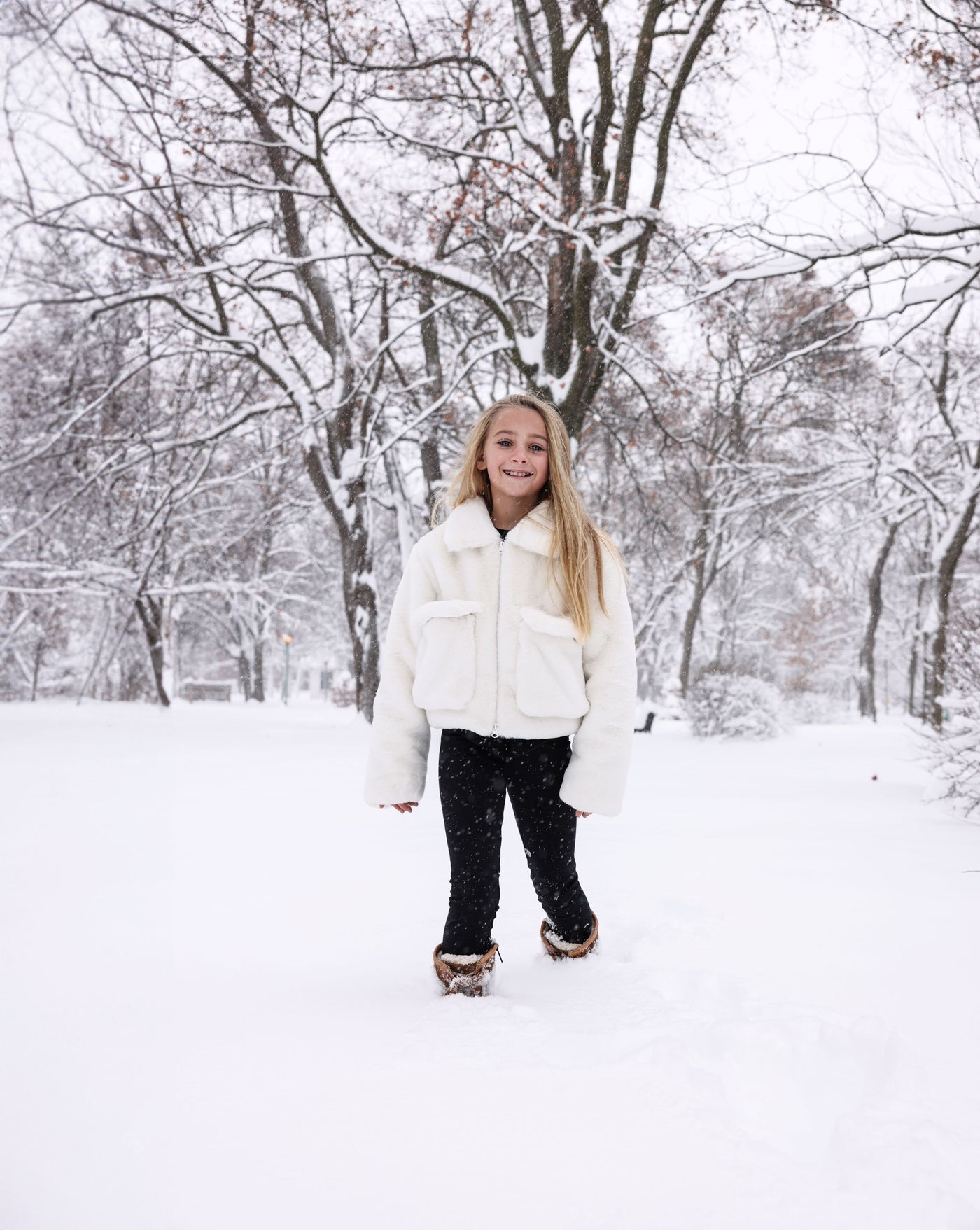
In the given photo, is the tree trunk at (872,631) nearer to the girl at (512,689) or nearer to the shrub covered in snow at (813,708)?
the shrub covered in snow at (813,708)

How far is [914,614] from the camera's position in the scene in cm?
Answer: 2502

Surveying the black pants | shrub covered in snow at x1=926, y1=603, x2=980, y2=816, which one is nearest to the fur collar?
the black pants

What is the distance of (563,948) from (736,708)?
1051 cm

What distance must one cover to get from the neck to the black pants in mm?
636

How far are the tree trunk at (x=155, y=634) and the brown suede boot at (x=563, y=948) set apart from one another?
33.8ft

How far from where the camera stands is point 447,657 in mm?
2150

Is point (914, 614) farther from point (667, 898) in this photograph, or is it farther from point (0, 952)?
point (0, 952)

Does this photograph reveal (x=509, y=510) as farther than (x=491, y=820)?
Yes

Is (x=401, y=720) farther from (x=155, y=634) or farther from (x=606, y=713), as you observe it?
(x=155, y=634)

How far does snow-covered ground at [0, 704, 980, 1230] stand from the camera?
1.24 metres

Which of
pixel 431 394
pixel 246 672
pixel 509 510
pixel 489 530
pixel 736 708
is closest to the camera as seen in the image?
pixel 489 530

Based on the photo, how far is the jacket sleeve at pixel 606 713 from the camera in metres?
2.12

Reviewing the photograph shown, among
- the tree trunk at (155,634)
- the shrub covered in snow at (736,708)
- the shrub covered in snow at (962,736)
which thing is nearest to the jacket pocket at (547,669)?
the shrub covered in snow at (962,736)

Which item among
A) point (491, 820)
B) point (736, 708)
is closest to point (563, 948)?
point (491, 820)
